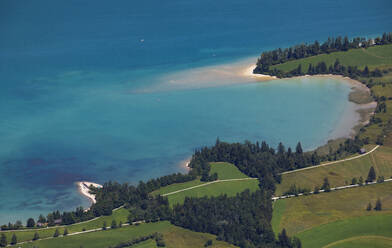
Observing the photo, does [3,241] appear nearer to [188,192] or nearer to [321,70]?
[188,192]

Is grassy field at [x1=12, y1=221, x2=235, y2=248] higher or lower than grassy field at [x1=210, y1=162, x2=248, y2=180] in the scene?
lower

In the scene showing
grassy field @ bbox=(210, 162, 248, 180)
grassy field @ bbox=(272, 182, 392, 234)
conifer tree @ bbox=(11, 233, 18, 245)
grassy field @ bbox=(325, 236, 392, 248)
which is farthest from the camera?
grassy field @ bbox=(210, 162, 248, 180)

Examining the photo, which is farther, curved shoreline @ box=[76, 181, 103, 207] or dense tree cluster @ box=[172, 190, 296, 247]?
curved shoreline @ box=[76, 181, 103, 207]

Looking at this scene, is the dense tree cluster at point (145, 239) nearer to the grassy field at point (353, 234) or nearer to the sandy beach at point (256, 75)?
the grassy field at point (353, 234)

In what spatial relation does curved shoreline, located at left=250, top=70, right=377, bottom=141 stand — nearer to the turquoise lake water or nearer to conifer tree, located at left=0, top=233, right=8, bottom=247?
the turquoise lake water

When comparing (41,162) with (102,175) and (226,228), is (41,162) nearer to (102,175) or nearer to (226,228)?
(102,175)

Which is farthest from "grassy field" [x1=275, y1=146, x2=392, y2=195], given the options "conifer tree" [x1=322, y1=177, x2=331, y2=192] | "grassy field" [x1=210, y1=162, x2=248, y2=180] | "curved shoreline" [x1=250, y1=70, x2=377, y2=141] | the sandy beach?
the sandy beach

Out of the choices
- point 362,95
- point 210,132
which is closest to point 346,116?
point 362,95
